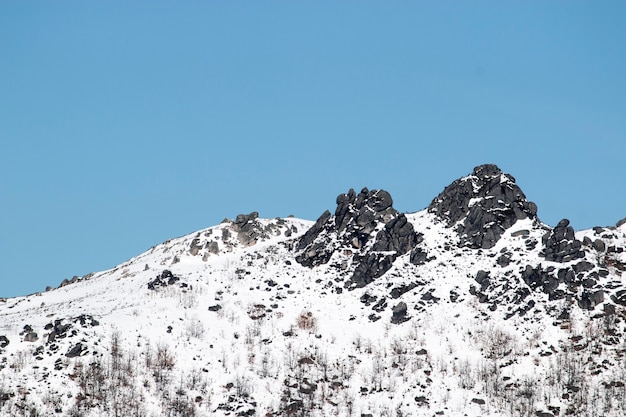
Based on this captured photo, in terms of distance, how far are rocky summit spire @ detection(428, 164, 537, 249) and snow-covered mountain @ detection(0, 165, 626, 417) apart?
23 cm

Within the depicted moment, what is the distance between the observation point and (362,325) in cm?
13988

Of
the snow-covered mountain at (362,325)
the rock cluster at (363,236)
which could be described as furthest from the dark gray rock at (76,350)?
the rock cluster at (363,236)

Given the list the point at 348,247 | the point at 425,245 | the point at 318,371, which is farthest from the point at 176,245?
the point at 318,371

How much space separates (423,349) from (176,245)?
210 ft

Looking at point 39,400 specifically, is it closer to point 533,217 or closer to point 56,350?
point 56,350

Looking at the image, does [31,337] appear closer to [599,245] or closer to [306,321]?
[306,321]

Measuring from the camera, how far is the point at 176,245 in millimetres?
181875

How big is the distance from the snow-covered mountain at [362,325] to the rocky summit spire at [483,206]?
0.76ft

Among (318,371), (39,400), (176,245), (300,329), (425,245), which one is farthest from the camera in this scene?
(176,245)

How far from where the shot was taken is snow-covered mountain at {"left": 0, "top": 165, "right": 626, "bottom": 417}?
122m

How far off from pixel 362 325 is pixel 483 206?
2957 cm

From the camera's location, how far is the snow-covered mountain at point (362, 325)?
122125 mm

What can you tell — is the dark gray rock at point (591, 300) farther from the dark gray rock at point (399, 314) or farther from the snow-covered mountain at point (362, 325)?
the dark gray rock at point (399, 314)

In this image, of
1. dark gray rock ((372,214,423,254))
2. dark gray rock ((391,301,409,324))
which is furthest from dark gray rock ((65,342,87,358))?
dark gray rock ((372,214,423,254))
